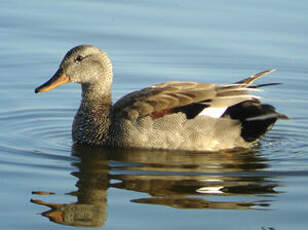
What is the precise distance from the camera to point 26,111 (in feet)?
41.1

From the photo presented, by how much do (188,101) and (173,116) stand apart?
0.88 ft

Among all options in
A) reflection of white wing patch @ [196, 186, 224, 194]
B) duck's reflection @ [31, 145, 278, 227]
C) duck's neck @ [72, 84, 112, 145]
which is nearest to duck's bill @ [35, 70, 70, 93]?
duck's neck @ [72, 84, 112, 145]

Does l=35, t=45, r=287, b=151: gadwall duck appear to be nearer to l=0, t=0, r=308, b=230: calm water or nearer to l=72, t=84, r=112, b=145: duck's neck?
l=72, t=84, r=112, b=145: duck's neck

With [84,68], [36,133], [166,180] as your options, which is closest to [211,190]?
[166,180]

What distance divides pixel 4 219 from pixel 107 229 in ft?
3.30

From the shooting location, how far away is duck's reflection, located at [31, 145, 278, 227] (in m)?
8.61

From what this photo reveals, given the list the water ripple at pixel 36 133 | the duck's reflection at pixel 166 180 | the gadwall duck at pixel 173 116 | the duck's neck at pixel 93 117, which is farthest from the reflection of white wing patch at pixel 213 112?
the water ripple at pixel 36 133

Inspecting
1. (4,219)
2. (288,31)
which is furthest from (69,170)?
(288,31)

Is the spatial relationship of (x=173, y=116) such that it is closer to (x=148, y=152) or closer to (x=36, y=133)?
(x=148, y=152)

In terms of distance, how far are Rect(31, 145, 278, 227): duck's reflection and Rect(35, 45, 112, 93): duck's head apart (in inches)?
37.0

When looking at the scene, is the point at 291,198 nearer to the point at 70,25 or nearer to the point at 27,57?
the point at 27,57

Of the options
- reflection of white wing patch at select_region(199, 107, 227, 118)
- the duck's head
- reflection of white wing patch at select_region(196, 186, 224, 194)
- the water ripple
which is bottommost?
reflection of white wing patch at select_region(196, 186, 224, 194)

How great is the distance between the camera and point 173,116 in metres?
10.9

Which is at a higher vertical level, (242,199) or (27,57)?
(27,57)
